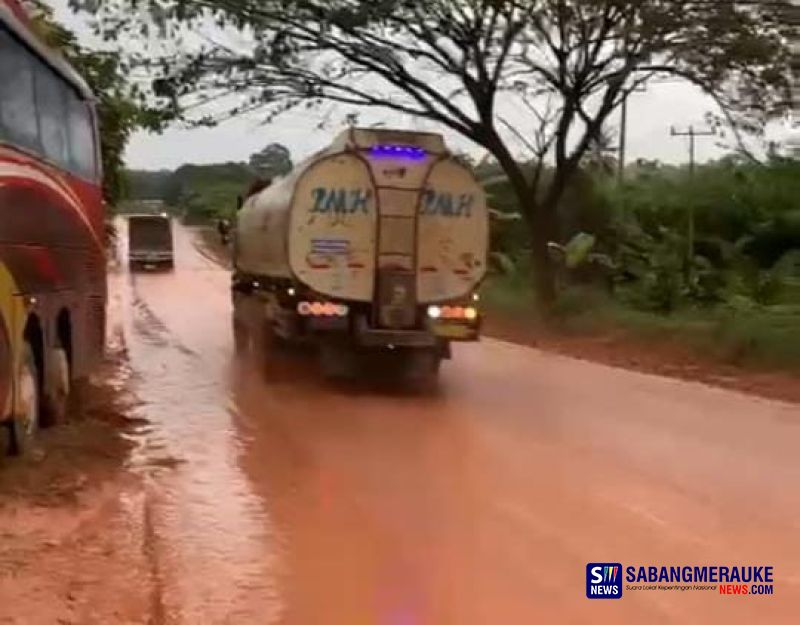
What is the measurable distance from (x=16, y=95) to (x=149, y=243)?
44.2m

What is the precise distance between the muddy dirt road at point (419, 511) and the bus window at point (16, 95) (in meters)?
2.66

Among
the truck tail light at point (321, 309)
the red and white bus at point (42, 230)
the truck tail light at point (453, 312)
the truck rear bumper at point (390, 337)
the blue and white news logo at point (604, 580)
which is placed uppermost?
the red and white bus at point (42, 230)

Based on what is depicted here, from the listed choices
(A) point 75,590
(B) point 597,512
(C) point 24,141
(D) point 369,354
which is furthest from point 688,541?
(D) point 369,354

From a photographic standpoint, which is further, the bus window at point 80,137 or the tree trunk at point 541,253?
the tree trunk at point 541,253

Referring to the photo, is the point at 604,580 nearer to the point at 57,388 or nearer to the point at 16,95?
the point at 16,95

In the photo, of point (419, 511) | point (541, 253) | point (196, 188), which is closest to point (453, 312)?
point (419, 511)

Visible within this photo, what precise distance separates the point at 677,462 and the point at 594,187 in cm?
2825

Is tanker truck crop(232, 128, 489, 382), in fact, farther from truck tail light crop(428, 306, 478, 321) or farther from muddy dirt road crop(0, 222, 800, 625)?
muddy dirt road crop(0, 222, 800, 625)

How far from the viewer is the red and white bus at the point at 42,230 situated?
30.3 ft

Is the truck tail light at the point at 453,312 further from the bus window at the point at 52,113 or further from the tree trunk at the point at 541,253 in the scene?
the tree trunk at the point at 541,253

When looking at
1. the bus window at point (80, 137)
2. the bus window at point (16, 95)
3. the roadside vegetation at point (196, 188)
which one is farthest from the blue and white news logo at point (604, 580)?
the roadside vegetation at point (196, 188)

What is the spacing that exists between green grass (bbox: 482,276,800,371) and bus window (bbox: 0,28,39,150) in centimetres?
1149

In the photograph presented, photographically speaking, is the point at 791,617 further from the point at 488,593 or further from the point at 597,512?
the point at 597,512

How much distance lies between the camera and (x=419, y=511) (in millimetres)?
8727
